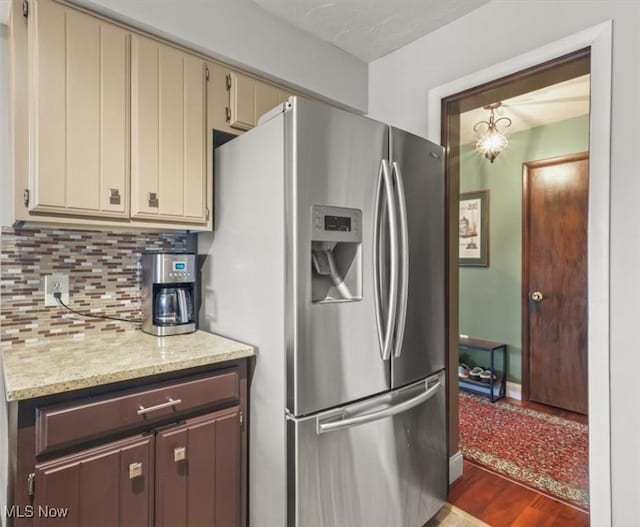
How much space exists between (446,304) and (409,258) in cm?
64

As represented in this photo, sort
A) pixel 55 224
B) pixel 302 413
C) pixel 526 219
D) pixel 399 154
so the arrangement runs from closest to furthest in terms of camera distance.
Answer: pixel 302 413 → pixel 55 224 → pixel 399 154 → pixel 526 219

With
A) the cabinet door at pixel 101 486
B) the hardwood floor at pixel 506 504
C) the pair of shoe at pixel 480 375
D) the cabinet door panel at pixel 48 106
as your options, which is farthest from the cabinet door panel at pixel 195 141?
the pair of shoe at pixel 480 375

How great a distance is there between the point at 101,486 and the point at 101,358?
0.41 metres

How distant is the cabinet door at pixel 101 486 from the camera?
1104 millimetres

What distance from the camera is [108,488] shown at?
1201 mm

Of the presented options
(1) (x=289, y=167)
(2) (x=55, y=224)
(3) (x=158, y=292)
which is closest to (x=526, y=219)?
(1) (x=289, y=167)

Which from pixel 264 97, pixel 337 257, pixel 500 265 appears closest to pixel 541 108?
pixel 500 265

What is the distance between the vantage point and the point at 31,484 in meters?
1.08

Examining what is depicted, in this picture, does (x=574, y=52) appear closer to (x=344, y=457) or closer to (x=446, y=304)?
(x=446, y=304)

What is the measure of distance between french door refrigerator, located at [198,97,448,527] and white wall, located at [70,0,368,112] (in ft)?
1.70

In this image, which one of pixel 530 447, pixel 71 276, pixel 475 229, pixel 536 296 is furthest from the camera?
pixel 475 229

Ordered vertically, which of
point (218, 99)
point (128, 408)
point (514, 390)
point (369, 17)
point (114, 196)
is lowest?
point (514, 390)

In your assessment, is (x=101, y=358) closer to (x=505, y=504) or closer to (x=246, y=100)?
(x=246, y=100)

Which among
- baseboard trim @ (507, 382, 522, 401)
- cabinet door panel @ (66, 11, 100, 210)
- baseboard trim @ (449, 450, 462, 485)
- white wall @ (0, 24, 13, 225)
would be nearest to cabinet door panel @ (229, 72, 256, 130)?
cabinet door panel @ (66, 11, 100, 210)
